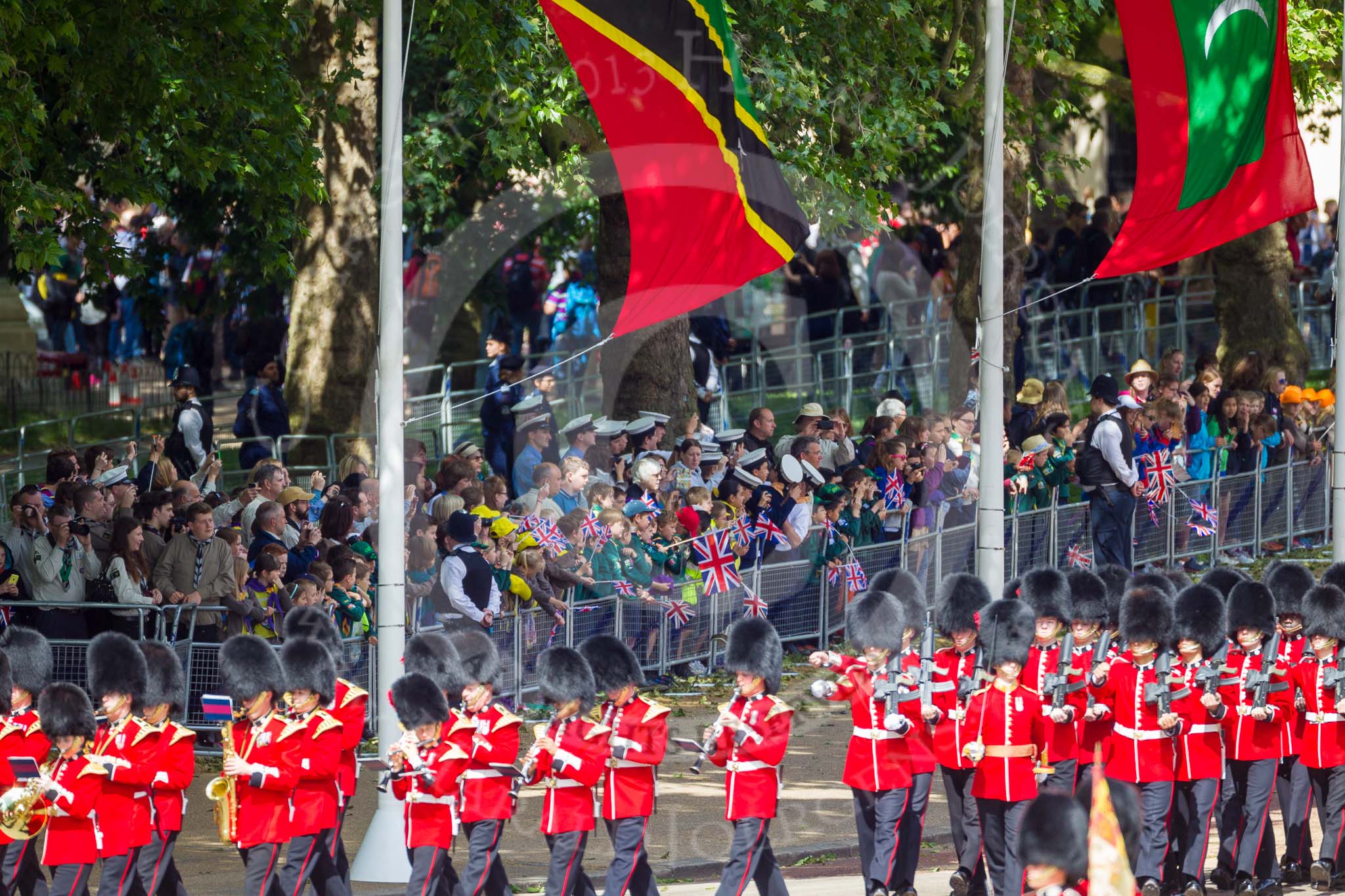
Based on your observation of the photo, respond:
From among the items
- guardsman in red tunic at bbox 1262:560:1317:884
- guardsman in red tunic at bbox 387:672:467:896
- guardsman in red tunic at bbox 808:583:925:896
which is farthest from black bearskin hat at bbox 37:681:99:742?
guardsman in red tunic at bbox 1262:560:1317:884

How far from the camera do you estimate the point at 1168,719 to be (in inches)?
464

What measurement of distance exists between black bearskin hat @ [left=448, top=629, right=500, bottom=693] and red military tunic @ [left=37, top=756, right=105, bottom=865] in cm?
177

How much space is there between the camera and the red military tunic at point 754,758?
36.6 ft

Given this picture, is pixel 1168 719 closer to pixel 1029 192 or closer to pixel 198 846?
pixel 198 846

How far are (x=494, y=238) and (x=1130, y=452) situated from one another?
879 centimetres

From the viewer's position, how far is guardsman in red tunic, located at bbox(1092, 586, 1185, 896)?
11.9 m

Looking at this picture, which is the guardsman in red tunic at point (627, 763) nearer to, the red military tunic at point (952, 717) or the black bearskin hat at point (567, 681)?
the black bearskin hat at point (567, 681)

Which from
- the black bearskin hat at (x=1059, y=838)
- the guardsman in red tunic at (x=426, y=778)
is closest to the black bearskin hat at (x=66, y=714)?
the guardsman in red tunic at (x=426, y=778)

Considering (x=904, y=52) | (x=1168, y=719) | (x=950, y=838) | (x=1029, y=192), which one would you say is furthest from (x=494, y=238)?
(x=1168, y=719)

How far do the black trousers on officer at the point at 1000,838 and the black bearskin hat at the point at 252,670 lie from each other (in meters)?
3.58

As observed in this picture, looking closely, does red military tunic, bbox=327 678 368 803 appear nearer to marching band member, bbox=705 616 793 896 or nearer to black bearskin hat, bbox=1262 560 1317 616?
marching band member, bbox=705 616 793 896

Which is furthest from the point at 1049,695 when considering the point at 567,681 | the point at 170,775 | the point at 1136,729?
the point at 170,775

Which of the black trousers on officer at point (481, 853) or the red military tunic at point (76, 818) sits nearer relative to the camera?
the red military tunic at point (76, 818)

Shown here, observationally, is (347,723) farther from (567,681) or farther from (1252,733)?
(1252,733)
